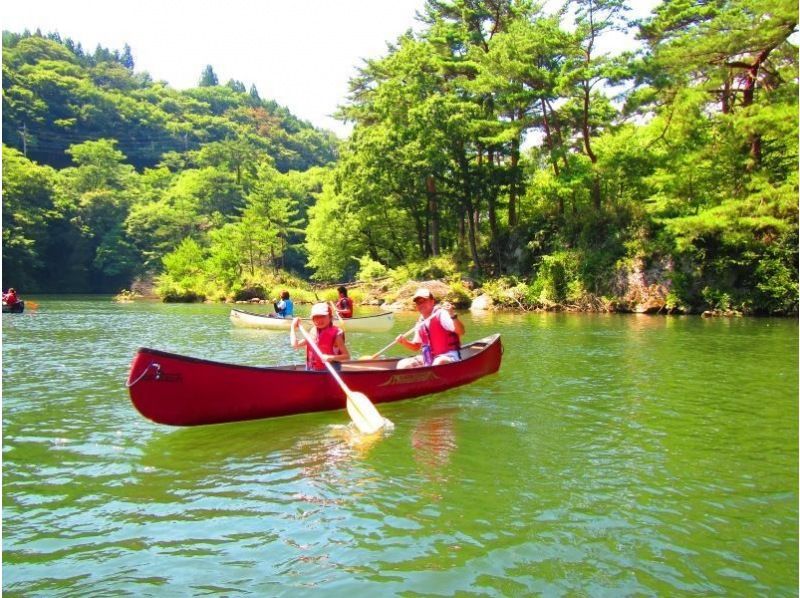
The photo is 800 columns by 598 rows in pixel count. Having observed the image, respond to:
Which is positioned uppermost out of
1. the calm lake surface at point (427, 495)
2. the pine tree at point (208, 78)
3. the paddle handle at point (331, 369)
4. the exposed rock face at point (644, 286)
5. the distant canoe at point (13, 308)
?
the pine tree at point (208, 78)

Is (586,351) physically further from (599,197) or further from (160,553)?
(599,197)

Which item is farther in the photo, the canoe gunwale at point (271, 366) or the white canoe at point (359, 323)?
the white canoe at point (359, 323)

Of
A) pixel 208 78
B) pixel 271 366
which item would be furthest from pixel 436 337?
pixel 208 78

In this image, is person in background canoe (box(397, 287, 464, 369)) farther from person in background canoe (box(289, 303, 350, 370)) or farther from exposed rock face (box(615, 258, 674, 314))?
exposed rock face (box(615, 258, 674, 314))

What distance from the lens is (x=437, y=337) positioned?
10.1 metres

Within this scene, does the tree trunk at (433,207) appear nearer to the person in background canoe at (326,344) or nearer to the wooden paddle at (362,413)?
the person in background canoe at (326,344)

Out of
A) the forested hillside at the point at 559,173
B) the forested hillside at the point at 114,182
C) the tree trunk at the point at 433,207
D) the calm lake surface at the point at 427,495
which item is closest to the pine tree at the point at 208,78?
the forested hillside at the point at 114,182

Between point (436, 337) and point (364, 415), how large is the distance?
9.24ft

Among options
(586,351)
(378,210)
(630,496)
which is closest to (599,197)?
(378,210)

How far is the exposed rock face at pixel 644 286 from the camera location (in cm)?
2572

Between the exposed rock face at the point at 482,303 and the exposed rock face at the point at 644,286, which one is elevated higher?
the exposed rock face at the point at 644,286

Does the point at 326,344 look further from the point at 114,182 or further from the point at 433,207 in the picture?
the point at 114,182

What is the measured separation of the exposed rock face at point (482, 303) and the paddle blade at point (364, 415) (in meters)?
22.7

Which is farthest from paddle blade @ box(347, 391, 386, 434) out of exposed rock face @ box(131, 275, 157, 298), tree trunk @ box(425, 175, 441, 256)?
exposed rock face @ box(131, 275, 157, 298)
